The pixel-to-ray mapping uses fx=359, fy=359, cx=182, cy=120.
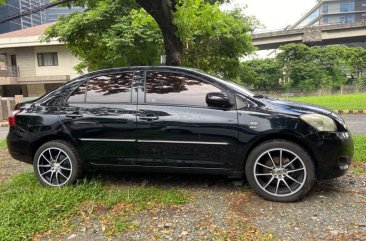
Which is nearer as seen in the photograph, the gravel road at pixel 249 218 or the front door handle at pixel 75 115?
the gravel road at pixel 249 218

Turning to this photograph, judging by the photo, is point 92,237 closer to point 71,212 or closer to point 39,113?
point 71,212

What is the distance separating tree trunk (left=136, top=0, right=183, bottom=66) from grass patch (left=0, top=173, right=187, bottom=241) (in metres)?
3.68

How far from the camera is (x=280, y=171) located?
408cm

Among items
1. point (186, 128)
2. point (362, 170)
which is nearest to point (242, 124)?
point (186, 128)

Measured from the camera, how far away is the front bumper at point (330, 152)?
394 centimetres

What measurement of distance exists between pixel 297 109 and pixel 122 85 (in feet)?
7.25

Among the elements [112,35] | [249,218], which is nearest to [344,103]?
[112,35]

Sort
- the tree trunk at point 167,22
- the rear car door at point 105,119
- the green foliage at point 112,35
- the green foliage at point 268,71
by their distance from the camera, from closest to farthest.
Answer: the rear car door at point 105,119 → the tree trunk at point 167,22 → the green foliage at point 112,35 → the green foliage at point 268,71

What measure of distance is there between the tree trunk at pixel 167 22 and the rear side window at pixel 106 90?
2.67 metres

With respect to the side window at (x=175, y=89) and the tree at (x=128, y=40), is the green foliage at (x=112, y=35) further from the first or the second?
the side window at (x=175, y=89)

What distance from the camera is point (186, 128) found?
4.25 m

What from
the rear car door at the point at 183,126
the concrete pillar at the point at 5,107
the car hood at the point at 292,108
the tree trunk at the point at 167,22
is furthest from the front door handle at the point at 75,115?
the concrete pillar at the point at 5,107

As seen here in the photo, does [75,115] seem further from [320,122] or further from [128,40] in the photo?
[128,40]

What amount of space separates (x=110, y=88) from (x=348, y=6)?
110985 mm
